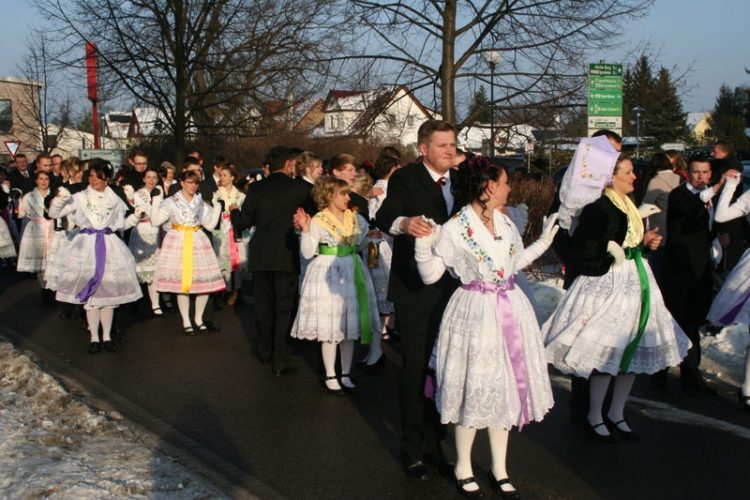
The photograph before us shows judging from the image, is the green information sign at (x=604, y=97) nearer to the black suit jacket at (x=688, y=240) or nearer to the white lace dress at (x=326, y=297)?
the black suit jacket at (x=688, y=240)

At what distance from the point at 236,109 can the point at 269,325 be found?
14100mm

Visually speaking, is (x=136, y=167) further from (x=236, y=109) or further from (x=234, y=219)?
(x=236, y=109)

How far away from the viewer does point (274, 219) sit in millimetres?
8281

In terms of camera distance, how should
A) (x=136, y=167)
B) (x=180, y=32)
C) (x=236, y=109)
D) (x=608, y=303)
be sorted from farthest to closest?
(x=236, y=109)
(x=180, y=32)
(x=136, y=167)
(x=608, y=303)

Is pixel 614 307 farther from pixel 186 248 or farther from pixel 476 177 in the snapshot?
pixel 186 248

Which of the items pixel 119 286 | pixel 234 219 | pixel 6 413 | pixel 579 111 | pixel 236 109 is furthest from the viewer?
pixel 236 109

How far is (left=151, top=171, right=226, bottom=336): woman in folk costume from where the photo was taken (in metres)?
9.95

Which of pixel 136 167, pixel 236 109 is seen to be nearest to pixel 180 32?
pixel 236 109

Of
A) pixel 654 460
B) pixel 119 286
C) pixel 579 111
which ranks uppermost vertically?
pixel 579 111

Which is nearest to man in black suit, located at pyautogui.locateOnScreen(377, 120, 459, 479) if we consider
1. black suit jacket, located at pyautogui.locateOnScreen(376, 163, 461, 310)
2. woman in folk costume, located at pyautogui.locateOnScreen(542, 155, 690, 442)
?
black suit jacket, located at pyautogui.locateOnScreen(376, 163, 461, 310)

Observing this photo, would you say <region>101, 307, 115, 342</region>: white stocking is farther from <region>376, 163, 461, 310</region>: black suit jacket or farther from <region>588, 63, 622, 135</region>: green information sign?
<region>588, 63, 622, 135</region>: green information sign

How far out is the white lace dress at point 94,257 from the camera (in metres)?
9.18

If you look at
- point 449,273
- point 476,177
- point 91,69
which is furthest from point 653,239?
point 91,69

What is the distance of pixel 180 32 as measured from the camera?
1986cm
